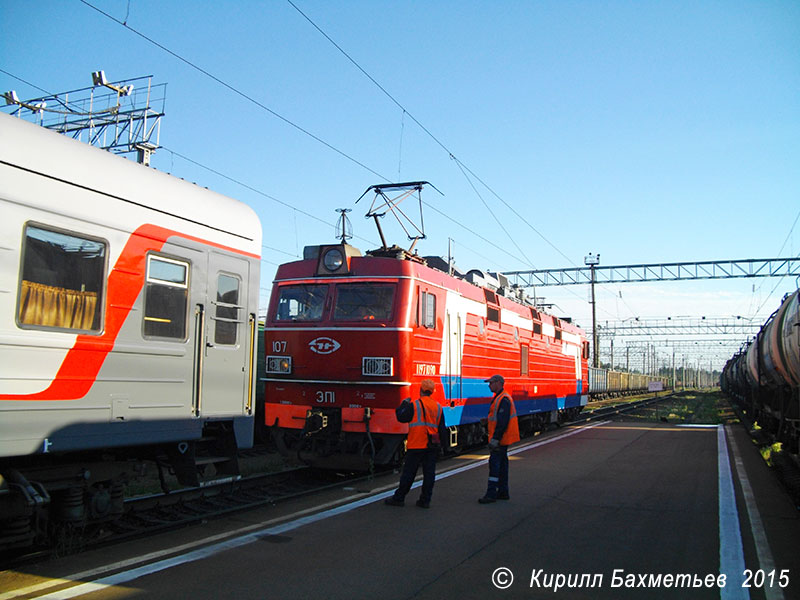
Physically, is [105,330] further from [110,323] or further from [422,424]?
[422,424]

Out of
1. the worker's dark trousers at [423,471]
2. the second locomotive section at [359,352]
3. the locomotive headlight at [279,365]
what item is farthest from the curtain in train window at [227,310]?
the locomotive headlight at [279,365]

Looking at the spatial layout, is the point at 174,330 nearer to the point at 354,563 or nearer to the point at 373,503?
the point at 354,563

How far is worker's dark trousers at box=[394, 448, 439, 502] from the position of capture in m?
8.55

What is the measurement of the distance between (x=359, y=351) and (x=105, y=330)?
4.90 meters

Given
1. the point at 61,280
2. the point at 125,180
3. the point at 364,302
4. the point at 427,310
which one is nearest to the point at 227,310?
the point at 125,180

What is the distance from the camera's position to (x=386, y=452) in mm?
10242

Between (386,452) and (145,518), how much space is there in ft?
12.8

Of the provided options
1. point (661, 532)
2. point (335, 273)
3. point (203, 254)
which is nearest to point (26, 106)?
point (335, 273)

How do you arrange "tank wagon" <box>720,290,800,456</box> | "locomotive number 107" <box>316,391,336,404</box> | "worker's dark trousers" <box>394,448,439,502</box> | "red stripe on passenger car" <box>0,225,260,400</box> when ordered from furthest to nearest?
"tank wagon" <box>720,290,800,456</box>, "locomotive number 107" <box>316,391,336,404</box>, "worker's dark trousers" <box>394,448,439,502</box>, "red stripe on passenger car" <box>0,225,260,400</box>

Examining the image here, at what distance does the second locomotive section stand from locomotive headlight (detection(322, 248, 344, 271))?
0.7 inches

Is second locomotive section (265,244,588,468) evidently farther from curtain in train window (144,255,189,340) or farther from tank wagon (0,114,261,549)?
curtain in train window (144,255,189,340)

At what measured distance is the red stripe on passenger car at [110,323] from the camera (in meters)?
5.56

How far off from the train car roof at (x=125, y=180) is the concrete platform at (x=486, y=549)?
3.25 meters

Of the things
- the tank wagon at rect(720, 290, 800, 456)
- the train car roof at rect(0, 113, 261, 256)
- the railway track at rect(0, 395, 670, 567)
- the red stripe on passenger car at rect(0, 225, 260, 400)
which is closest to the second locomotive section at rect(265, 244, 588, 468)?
the railway track at rect(0, 395, 670, 567)
